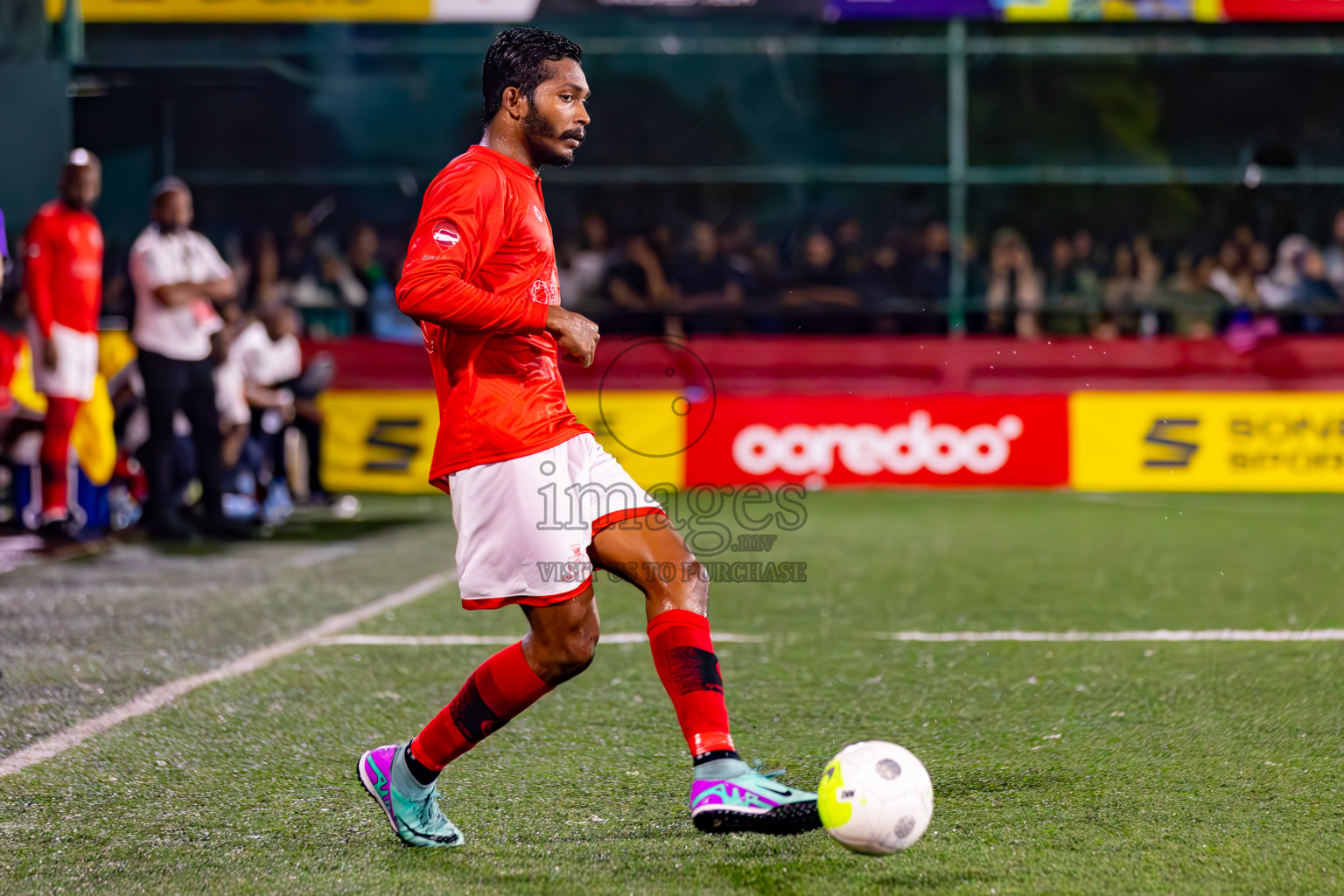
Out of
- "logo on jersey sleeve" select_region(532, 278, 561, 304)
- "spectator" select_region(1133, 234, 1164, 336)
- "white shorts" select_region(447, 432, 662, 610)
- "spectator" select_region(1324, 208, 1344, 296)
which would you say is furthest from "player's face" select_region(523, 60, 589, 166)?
"spectator" select_region(1324, 208, 1344, 296)

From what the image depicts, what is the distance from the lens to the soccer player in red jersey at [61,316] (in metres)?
8.33

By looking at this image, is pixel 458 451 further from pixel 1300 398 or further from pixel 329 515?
pixel 1300 398

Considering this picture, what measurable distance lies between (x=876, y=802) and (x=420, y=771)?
3.13 feet

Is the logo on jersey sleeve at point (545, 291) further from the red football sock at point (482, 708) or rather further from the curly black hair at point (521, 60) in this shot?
the red football sock at point (482, 708)

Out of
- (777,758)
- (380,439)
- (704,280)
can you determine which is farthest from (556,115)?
(704,280)

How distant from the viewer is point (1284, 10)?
1426 cm

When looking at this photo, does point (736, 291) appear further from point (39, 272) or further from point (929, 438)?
point (39, 272)

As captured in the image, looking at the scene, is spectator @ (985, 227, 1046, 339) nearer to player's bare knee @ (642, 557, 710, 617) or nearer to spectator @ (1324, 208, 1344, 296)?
spectator @ (1324, 208, 1344, 296)

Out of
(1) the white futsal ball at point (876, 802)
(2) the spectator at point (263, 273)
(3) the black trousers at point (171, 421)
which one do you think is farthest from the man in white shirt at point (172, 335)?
(1) the white futsal ball at point (876, 802)

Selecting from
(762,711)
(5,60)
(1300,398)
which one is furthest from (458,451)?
(5,60)

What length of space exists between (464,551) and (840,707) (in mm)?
1804

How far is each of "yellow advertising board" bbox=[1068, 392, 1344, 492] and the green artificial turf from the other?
5557mm

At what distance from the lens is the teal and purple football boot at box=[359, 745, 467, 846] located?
3125 millimetres

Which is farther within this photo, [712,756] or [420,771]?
[420,771]
